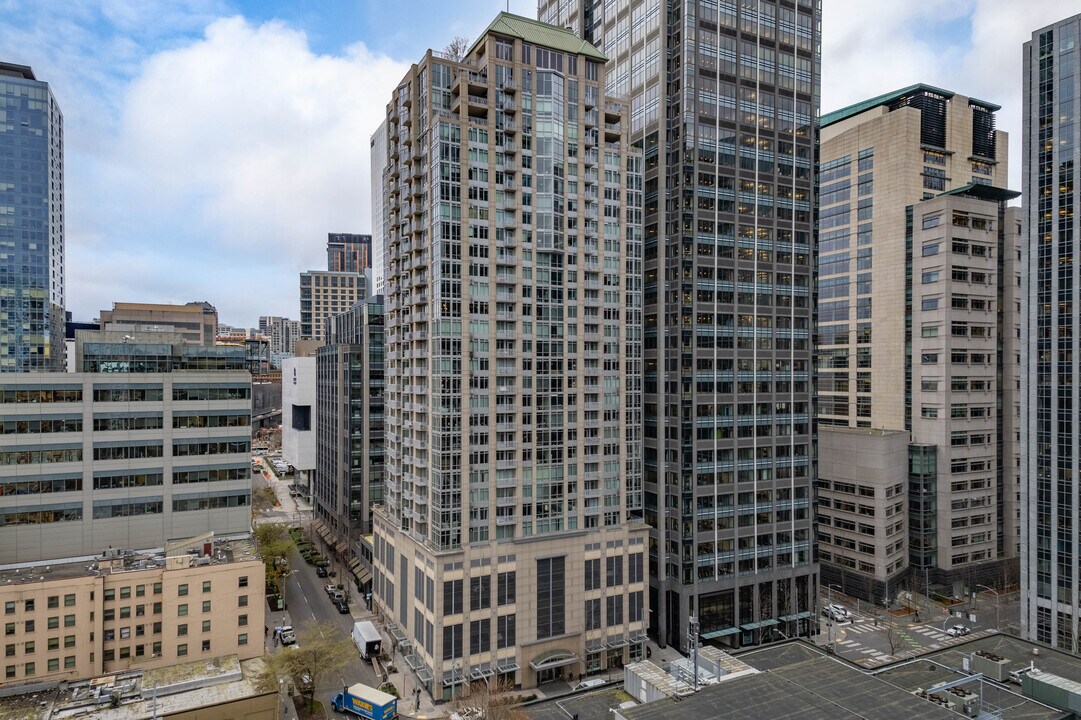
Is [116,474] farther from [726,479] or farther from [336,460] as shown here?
[726,479]

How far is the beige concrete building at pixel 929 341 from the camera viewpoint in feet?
377

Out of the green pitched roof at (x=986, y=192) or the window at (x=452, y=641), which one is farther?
the green pitched roof at (x=986, y=192)

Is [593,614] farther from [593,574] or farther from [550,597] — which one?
[550,597]

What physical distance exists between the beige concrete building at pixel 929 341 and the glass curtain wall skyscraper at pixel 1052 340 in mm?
20453

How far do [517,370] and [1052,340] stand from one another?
75325 mm

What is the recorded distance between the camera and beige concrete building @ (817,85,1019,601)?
114812mm

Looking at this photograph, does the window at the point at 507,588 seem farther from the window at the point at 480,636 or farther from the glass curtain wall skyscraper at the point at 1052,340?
the glass curtain wall skyscraper at the point at 1052,340

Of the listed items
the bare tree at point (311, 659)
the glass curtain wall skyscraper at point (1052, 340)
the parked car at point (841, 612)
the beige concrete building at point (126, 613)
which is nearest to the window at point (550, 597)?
the bare tree at point (311, 659)

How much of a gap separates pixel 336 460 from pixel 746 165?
326 feet

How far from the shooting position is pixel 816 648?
6844 centimetres

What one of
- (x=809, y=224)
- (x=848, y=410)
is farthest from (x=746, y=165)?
(x=848, y=410)

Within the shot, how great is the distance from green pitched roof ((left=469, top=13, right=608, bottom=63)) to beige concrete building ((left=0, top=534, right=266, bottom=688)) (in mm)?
76020

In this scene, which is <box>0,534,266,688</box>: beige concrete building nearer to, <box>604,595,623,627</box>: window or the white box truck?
the white box truck

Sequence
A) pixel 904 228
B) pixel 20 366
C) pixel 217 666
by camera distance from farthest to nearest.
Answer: pixel 20 366 → pixel 904 228 → pixel 217 666
